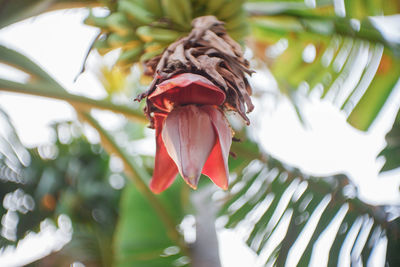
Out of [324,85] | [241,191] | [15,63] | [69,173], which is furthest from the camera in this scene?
[69,173]

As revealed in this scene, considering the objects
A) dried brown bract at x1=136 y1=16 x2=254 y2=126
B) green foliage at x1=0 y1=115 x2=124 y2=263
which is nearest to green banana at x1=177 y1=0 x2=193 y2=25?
dried brown bract at x1=136 y1=16 x2=254 y2=126

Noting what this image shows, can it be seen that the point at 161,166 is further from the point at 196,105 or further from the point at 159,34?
the point at 159,34

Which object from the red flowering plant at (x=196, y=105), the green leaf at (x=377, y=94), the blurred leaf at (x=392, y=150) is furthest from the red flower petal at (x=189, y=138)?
the green leaf at (x=377, y=94)

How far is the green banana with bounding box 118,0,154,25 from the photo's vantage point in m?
0.50

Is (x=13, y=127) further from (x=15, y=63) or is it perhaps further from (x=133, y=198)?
(x=133, y=198)

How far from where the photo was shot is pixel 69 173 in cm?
132

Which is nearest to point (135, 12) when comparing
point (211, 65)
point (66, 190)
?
point (211, 65)

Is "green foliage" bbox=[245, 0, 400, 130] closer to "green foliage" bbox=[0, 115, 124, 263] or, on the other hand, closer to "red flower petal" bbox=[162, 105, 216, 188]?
"red flower petal" bbox=[162, 105, 216, 188]

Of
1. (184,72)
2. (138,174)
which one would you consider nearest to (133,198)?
(138,174)

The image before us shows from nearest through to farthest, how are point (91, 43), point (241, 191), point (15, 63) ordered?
point (91, 43) → point (15, 63) → point (241, 191)

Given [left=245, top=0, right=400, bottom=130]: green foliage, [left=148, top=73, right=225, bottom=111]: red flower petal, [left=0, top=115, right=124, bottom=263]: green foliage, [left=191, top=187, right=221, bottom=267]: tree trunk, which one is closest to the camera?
[left=148, top=73, right=225, bottom=111]: red flower petal

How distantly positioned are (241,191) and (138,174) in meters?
0.21

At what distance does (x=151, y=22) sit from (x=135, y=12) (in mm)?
31

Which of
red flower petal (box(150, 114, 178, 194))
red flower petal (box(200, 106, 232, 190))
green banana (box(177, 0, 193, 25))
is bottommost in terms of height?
red flower petal (box(150, 114, 178, 194))
